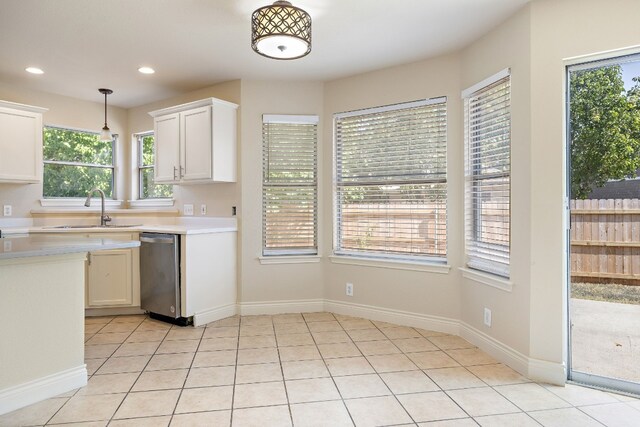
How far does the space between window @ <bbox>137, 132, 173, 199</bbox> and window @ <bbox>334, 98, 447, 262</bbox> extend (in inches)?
100.0

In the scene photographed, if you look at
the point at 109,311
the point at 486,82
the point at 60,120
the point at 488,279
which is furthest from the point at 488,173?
the point at 60,120

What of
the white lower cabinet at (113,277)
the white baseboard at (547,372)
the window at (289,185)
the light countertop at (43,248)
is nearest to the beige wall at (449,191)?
the window at (289,185)

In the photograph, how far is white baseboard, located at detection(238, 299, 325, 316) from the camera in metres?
4.02

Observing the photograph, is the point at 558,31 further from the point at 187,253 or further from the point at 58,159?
the point at 58,159

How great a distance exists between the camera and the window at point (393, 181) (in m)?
3.53

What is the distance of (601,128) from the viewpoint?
95.3 inches

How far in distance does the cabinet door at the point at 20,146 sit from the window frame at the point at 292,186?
2.38 metres

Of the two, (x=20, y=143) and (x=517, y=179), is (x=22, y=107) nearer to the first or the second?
(x=20, y=143)

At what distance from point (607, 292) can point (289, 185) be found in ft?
9.20

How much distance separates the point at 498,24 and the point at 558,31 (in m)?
0.51

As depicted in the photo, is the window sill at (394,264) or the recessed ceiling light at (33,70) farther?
the recessed ceiling light at (33,70)

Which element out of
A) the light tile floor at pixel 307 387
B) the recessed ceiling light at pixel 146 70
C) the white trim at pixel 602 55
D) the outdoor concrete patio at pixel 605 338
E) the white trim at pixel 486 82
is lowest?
the light tile floor at pixel 307 387

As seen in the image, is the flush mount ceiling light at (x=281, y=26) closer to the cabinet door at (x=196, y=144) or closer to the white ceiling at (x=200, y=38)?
the white ceiling at (x=200, y=38)

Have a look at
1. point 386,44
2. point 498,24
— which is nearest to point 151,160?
point 386,44
